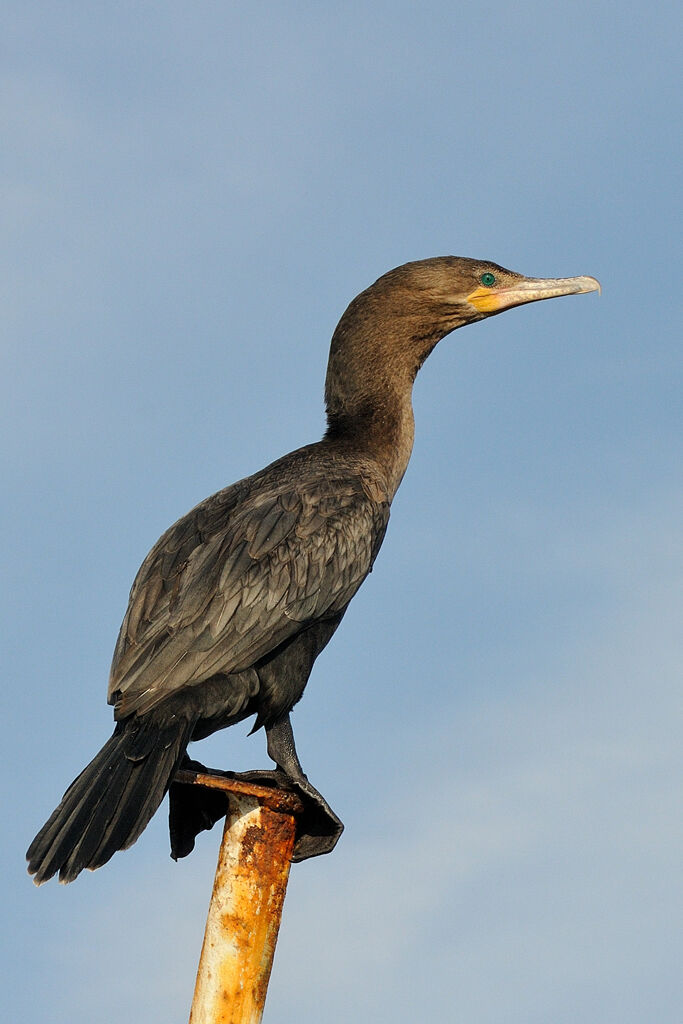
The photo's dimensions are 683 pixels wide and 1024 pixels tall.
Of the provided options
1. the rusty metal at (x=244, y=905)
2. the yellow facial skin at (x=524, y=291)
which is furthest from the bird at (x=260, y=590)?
the rusty metal at (x=244, y=905)

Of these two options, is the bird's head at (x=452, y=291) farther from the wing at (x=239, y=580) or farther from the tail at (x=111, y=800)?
the tail at (x=111, y=800)

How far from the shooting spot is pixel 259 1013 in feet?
15.8

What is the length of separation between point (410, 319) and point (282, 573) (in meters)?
2.24

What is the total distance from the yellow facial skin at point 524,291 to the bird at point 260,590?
0.55 ft

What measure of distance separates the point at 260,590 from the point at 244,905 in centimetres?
145

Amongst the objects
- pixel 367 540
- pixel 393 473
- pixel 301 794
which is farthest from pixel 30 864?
pixel 393 473

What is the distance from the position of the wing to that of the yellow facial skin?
66.6 inches

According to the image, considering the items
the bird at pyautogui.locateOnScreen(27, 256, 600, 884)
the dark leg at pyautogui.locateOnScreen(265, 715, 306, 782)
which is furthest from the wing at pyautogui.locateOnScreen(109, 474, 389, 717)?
the dark leg at pyautogui.locateOnScreen(265, 715, 306, 782)

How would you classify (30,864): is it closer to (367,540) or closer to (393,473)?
(367,540)

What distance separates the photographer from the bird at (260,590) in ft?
16.7

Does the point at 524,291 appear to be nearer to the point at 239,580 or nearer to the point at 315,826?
the point at 239,580

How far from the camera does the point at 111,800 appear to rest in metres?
5.01

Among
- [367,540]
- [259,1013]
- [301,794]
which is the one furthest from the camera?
[367,540]

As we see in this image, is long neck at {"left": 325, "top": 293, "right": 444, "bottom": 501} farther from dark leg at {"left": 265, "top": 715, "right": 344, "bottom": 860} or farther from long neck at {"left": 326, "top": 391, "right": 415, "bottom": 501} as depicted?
dark leg at {"left": 265, "top": 715, "right": 344, "bottom": 860}
